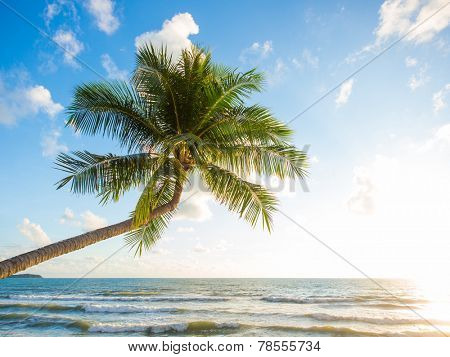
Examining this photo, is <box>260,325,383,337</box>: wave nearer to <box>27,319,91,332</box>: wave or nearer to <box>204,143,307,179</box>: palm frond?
<box>27,319,91,332</box>: wave

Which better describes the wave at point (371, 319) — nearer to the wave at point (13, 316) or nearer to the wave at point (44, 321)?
the wave at point (44, 321)

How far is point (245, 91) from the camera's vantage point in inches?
266

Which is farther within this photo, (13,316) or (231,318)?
(13,316)

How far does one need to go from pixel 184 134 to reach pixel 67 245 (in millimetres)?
2730

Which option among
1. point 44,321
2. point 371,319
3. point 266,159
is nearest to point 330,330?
point 371,319

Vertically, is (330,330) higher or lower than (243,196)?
lower

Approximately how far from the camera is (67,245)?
16.8ft

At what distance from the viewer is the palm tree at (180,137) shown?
647cm

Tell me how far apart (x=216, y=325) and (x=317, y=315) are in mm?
5979

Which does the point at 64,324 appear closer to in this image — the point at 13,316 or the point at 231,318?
the point at 13,316

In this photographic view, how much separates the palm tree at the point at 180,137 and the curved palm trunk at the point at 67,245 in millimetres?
35

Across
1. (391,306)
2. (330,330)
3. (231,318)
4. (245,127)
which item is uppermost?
(245,127)

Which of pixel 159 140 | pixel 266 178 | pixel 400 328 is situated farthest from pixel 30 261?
pixel 400 328

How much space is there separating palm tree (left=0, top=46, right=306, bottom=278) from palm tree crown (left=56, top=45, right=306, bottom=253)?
0.02m
